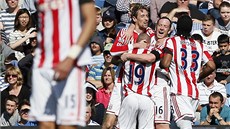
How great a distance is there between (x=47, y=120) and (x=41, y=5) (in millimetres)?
828

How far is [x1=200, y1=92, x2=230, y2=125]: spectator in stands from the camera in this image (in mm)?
13062

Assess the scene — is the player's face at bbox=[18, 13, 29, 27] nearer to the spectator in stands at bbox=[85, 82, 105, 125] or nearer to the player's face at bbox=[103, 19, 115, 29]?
the player's face at bbox=[103, 19, 115, 29]

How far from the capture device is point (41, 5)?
6.39 m

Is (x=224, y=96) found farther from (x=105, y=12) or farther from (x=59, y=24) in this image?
(x=59, y=24)

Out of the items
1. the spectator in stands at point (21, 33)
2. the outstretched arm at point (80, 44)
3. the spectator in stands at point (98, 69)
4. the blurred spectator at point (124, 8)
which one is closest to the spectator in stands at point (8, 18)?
the spectator in stands at point (21, 33)

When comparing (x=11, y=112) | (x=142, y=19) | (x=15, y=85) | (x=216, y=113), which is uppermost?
(x=142, y=19)

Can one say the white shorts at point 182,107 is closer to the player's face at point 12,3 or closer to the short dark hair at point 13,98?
the short dark hair at point 13,98

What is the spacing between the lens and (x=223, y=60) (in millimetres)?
14430

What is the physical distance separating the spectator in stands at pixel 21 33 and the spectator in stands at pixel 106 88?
1642 mm

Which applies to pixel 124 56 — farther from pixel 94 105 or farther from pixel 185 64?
pixel 94 105

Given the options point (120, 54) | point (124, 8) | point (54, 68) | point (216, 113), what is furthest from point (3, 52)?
point (54, 68)

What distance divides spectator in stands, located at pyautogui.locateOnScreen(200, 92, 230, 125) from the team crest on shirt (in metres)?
7.03

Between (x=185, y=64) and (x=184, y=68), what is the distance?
64mm

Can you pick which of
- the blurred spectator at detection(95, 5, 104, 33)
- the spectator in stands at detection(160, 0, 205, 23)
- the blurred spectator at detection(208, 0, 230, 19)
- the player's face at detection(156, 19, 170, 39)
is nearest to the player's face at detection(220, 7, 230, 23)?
the blurred spectator at detection(208, 0, 230, 19)
